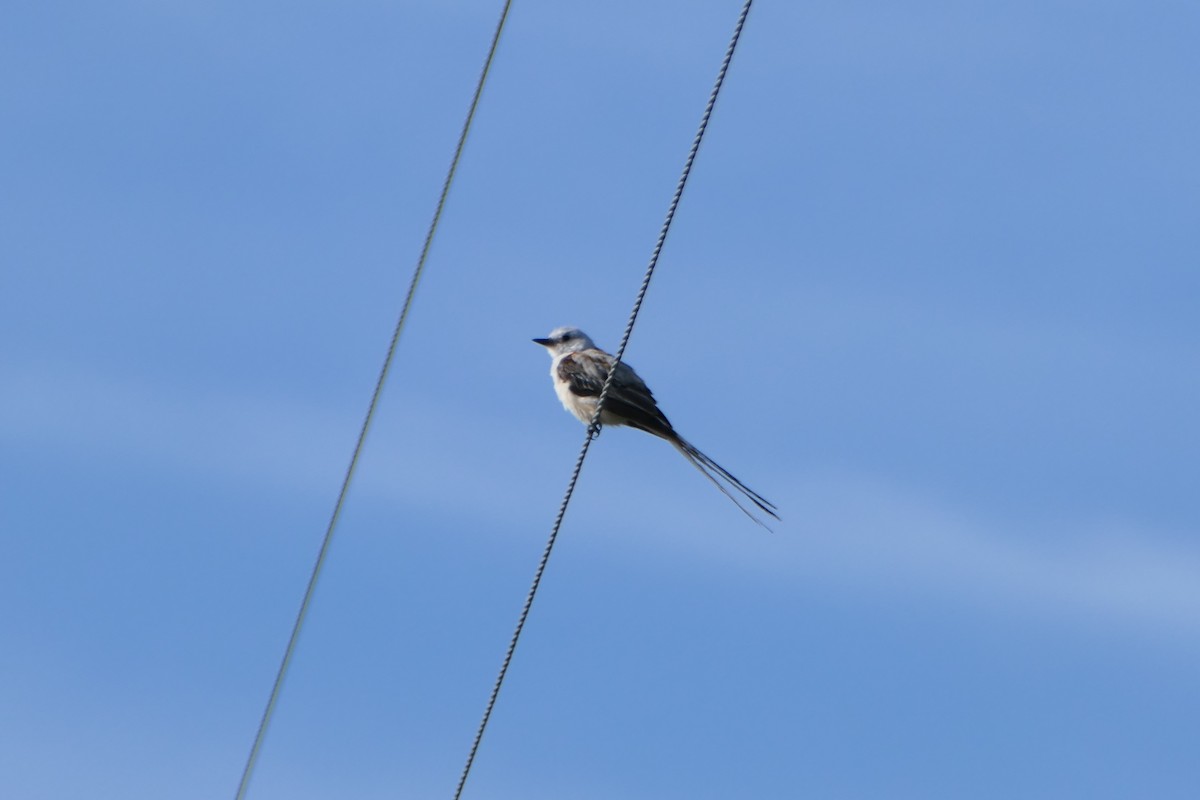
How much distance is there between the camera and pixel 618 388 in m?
10.9

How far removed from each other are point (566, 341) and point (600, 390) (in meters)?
1.23

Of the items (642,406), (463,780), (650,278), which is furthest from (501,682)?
(642,406)

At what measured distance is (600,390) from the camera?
11.3 meters

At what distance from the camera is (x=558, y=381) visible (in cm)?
1199

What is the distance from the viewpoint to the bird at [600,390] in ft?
34.4

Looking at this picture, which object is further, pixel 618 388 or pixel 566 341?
pixel 566 341

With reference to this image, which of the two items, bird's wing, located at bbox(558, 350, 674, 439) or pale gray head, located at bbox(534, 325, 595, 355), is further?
pale gray head, located at bbox(534, 325, 595, 355)

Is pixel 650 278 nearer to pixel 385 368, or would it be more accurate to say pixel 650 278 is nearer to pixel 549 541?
pixel 549 541

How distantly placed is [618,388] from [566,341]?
164 centimetres

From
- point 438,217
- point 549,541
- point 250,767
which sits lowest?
point 250,767

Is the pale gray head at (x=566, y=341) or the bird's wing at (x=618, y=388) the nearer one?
the bird's wing at (x=618, y=388)

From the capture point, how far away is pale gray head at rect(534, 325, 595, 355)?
1240cm

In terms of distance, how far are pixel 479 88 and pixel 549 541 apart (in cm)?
282

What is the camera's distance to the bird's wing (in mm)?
10695
